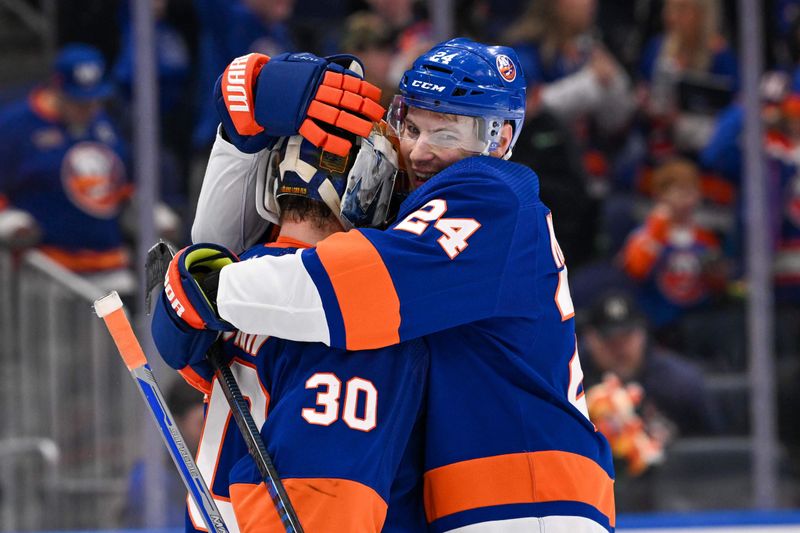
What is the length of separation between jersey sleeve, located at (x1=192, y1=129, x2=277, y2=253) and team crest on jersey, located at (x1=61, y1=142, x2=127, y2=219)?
1794 mm

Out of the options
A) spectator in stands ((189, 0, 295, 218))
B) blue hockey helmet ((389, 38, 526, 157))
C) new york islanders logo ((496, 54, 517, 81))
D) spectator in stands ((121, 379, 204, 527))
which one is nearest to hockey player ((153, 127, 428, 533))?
blue hockey helmet ((389, 38, 526, 157))

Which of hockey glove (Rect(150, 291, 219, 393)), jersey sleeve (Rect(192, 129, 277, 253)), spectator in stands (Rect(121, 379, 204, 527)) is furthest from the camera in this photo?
spectator in stands (Rect(121, 379, 204, 527))

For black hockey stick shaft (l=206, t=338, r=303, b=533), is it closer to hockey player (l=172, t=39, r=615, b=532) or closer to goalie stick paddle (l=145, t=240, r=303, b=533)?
goalie stick paddle (l=145, t=240, r=303, b=533)

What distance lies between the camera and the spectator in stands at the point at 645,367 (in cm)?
369

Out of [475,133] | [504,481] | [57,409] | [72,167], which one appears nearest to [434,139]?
[475,133]

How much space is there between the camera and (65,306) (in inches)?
149

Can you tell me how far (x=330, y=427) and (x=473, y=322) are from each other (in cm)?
26

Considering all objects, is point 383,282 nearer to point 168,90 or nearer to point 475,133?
point 475,133

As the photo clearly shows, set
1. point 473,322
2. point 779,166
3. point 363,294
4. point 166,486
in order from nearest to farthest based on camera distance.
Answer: point 363,294
point 473,322
point 166,486
point 779,166

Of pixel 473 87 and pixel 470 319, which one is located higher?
pixel 473 87

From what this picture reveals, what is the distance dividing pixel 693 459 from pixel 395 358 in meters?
2.18

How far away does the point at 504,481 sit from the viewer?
185 centimetres

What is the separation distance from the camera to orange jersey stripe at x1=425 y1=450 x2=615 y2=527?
72.7 inches

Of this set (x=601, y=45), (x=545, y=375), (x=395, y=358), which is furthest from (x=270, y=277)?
(x=601, y=45)
